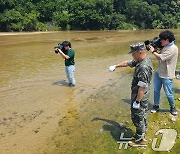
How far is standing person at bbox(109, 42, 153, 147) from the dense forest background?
42021mm

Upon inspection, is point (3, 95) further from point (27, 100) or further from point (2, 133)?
point (2, 133)

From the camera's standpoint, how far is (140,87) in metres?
5.17

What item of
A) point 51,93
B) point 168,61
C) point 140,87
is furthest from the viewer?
point 51,93

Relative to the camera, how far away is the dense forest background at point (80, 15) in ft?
153

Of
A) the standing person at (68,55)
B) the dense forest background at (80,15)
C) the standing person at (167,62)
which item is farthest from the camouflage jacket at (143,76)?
the dense forest background at (80,15)

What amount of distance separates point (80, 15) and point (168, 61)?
46725mm

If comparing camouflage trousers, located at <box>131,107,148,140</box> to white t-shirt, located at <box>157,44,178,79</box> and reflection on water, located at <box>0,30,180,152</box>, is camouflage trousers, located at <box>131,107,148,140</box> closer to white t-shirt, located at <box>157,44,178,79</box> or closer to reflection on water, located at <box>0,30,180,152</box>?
reflection on water, located at <box>0,30,180,152</box>

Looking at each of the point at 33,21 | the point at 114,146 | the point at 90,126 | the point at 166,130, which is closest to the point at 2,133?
the point at 90,126

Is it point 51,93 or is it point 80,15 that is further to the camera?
point 80,15

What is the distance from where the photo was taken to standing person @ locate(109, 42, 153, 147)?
519 cm

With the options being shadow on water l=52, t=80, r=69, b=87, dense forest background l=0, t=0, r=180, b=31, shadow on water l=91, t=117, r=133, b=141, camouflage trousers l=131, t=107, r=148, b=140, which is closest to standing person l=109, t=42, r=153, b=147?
camouflage trousers l=131, t=107, r=148, b=140

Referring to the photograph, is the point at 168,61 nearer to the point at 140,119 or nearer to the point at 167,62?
the point at 167,62

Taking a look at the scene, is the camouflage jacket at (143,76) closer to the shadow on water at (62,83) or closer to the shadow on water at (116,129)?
the shadow on water at (116,129)

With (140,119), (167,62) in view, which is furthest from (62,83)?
(140,119)
